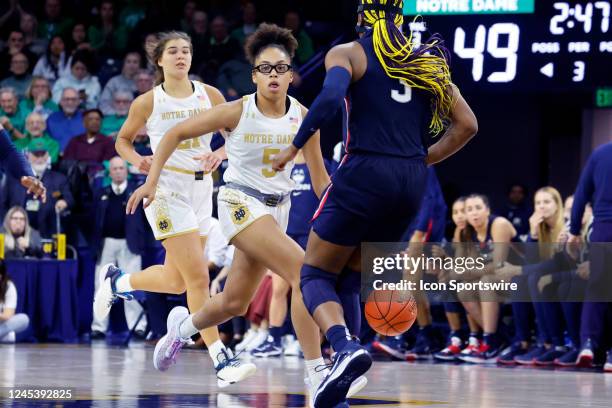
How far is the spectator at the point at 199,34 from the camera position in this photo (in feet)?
52.4

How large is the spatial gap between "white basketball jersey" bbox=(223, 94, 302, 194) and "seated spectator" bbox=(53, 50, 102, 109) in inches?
348

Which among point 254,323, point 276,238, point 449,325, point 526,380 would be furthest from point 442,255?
point 276,238

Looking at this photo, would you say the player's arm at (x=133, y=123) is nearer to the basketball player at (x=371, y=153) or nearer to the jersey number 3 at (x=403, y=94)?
the basketball player at (x=371, y=153)

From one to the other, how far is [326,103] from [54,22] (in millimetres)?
12289

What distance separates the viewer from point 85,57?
52.9 ft

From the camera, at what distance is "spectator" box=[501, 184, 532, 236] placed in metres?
14.0

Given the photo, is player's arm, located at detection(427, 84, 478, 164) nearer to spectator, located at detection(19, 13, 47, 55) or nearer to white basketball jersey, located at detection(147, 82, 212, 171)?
white basketball jersey, located at detection(147, 82, 212, 171)

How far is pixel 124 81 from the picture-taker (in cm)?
1581

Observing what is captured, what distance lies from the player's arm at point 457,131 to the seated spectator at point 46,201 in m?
7.81

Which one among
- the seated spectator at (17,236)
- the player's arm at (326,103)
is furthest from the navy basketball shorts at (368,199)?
the seated spectator at (17,236)

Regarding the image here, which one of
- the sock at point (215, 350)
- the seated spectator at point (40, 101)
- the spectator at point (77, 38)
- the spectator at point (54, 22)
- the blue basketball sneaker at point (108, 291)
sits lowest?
the sock at point (215, 350)

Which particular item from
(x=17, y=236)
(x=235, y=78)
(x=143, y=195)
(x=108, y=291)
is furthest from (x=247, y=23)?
(x=143, y=195)

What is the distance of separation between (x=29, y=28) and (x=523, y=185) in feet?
22.8

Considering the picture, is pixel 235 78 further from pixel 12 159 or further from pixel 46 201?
pixel 12 159
